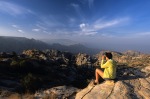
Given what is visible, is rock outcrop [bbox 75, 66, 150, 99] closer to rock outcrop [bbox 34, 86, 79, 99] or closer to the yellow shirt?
the yellow shirt

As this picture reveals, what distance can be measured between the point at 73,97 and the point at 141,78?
Answer: 15.9 ft

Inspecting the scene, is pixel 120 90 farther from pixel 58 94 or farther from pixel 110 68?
pixel 58 94

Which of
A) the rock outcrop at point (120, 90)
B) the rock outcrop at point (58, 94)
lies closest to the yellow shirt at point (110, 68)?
the rock outcrop at point (120, 90)

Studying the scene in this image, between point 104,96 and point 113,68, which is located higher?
point 113,68

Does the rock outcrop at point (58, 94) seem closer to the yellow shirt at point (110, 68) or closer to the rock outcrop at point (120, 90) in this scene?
the rock outcrop at point (120, 90)

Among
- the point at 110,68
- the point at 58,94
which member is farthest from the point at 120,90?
the point at 58,94

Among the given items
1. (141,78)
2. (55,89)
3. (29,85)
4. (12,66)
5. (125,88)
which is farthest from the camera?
(12,66)

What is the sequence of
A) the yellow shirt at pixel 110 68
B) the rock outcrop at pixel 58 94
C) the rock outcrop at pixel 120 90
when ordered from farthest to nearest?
the rock outcrop at pixel 58 94 → the yellow shirt at pixel 110 68 → the rock outcrop at pixel 120 90

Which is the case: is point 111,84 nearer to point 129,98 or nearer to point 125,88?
point 125,88

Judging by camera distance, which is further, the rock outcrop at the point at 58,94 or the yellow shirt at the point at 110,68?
the rock outcrop at the point at 58,94

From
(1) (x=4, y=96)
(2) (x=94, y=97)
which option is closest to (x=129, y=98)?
(2) (x=94, y=97)

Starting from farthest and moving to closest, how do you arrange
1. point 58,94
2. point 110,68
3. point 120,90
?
1. point 58,94
2. point 110,68
3. point 120,90

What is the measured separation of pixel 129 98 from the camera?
9430mm

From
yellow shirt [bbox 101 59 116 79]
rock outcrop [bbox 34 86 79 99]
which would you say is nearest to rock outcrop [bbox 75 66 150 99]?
yellow shirt [bbox 101 59 116 79]
